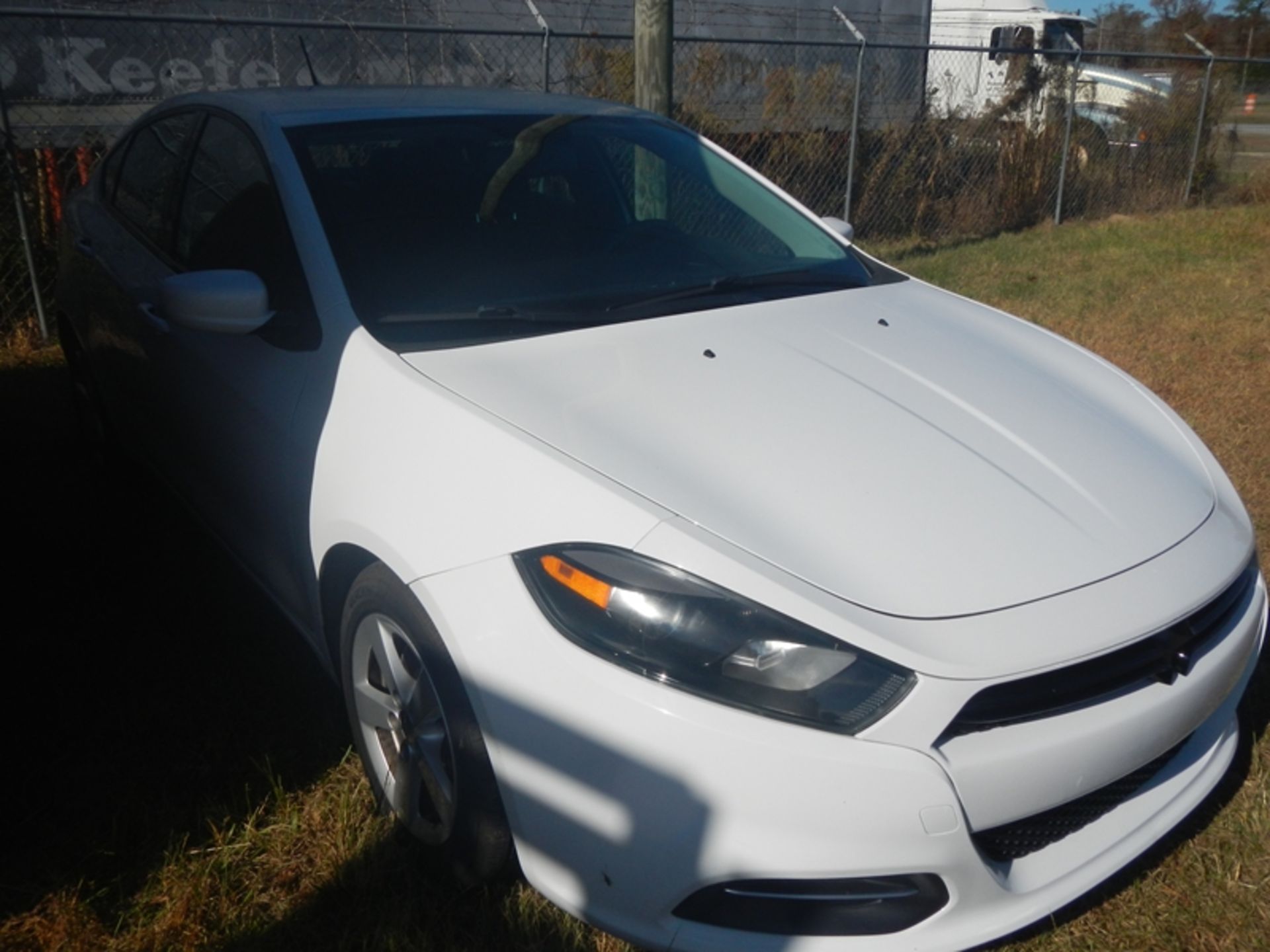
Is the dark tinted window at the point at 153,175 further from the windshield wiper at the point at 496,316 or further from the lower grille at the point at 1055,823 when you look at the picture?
the lower grille at the point at 1055,823

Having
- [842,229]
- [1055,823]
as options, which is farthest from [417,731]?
[842,229]

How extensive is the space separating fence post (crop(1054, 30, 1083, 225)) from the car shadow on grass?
31.0ft

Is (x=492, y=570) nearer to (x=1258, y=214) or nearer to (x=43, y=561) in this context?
(x=43, y=561)

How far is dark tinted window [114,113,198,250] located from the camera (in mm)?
3572

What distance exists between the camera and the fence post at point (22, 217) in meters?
6.25

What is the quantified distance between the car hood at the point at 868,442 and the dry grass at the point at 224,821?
29.7 inches

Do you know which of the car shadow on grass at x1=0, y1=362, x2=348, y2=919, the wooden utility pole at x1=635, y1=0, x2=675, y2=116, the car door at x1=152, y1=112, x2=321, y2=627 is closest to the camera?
the car shadow on grass at x1=0, y1=362, x2=348, y2=919

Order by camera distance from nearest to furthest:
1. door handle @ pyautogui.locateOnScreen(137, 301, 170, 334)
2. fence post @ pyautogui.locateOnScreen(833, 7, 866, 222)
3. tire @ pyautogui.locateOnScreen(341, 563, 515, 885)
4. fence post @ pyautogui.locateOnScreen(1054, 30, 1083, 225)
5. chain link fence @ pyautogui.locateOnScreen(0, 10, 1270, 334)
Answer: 1. tire @ pyautogui.locateOnScreen(341, 563, 515, 885)
2. door handle @ pyautogui.locateOnScreen(137, 301, 170, 334)
3. chain link fence @ pyautogui.locateOnScreen(0, 10, 1270, 334)
4. fence post @ pyautogui.locateOnScreen(833, 7, 866, 222)
5. fence post @ pyautogui.locateOnScreen(1054, 30, 1083, 225)

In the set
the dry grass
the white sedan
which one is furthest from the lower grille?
the dry grass

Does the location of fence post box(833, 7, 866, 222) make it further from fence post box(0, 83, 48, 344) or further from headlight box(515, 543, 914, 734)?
headlight box(515, 543, 914, 734)

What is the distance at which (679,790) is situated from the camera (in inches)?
71.4

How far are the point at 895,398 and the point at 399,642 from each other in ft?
3.93

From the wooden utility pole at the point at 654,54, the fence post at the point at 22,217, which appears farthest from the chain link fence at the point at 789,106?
the wooden utility pole at the point at 654,54

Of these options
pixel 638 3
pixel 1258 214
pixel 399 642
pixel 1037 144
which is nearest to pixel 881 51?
pixel 1037 144
